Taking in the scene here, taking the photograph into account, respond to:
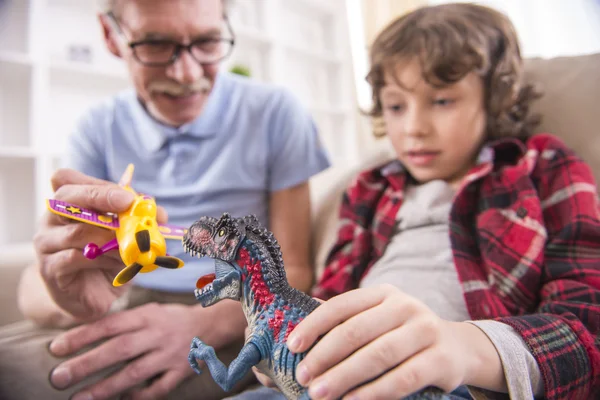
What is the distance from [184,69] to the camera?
0.45 metres

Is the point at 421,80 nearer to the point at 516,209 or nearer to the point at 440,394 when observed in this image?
the point at 516,209

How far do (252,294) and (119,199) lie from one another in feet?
0.39

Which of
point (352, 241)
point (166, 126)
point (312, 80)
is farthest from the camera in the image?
point (312, 80)

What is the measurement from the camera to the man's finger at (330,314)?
0.27 metres

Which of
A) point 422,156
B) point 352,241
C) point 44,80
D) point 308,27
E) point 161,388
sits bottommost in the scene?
point 161,388

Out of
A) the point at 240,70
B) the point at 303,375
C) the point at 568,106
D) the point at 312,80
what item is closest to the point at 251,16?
the point at 240,70

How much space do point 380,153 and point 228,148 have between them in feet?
1.48

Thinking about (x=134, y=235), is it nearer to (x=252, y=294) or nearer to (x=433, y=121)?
(x=252, y=294)

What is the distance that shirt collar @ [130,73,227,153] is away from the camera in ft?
1.57

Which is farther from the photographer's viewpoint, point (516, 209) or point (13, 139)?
point (516, 209)

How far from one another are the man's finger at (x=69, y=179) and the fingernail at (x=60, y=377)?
172mm

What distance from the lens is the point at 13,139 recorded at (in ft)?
1.35

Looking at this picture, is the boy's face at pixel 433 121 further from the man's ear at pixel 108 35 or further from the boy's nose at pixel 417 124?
the man's ear at pixel 108 35

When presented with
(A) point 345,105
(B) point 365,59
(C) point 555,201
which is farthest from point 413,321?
(A) point 345,105
